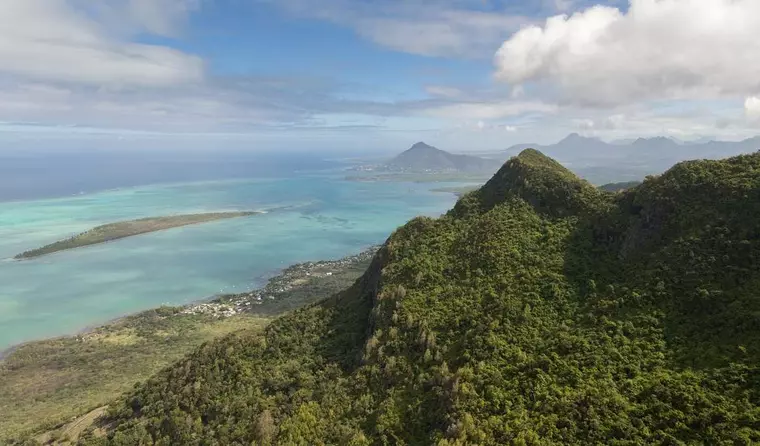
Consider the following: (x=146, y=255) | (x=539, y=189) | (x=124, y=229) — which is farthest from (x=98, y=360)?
(x=124, y=229)

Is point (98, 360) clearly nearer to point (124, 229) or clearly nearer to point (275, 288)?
point (275, 288)

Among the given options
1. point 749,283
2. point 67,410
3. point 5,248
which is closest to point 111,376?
point 67,410

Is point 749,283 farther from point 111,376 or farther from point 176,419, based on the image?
point 111,376

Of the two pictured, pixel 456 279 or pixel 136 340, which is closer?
pixel 456 279

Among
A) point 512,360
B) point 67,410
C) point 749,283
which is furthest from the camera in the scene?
point 67,410

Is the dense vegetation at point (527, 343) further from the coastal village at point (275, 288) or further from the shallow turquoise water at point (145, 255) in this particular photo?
the shallow turquoise water at point (145, 255)

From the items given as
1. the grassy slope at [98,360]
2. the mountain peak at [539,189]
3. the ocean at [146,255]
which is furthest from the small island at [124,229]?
the mountain peak at [539,189]

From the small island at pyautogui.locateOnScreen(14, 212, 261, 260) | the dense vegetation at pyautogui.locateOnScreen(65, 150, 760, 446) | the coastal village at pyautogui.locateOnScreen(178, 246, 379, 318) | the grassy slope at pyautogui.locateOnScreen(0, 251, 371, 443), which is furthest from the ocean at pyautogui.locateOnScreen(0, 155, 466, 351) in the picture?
the dense vegetation at pyautogui.locateOnScreen(65, 150, 760, 446)
